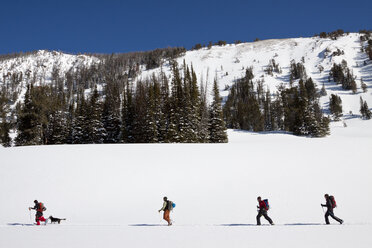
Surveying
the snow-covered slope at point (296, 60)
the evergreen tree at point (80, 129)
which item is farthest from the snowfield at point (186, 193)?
the snow-covered slope at point (296, 60)

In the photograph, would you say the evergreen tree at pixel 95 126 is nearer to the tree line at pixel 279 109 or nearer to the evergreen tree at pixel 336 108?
the tree line at pixel 279 109

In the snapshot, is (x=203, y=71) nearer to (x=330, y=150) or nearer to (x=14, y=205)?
(x=330, y=150)

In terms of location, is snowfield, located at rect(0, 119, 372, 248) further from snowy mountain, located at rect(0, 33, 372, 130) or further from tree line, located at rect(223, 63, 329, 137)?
snowy mountain, located at rect(0, 33, 372, 130)

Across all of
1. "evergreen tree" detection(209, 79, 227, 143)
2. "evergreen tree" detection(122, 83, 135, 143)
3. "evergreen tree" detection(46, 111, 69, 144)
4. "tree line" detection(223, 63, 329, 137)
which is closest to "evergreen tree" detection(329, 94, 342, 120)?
"tree line" detection(223, 63, 329, 137)

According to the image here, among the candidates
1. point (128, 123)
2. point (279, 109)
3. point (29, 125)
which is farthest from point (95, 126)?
point (279, 109)

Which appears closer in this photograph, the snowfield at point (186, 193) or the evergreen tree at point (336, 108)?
the snowfield at point (186, 193)

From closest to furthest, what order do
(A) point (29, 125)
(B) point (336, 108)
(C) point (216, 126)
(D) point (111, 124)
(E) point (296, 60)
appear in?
(A) point (29, 125)
(C) point (216, 126)
(D) point (111, 124)
(B) point (336, 108)
(E) point (296, 60)

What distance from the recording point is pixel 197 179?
21.2 meters

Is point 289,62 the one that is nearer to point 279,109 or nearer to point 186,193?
point 279,109

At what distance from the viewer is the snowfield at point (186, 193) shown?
9.05 metres

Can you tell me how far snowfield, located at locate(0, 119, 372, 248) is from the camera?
29.7ft

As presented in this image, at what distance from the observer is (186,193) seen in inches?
735

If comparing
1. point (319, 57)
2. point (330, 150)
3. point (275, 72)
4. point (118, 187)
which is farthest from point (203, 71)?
point (118, 187)

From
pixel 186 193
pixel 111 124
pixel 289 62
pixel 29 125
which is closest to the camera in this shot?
pixel 186 193
